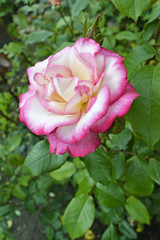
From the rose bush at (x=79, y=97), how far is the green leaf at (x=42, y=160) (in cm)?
13

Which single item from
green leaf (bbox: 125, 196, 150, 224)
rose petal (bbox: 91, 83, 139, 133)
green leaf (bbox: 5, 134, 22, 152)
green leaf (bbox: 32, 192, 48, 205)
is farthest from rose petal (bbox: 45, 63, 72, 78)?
green leaf (bbox: 32, 192, 48, 205)

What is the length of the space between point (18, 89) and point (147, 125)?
3.63 feet

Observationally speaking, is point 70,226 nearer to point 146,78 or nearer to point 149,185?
point 149,185

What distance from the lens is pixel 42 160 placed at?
0.57 meters

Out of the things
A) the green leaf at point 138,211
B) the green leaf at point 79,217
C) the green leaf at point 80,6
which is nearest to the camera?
the green leaf at point 79,217

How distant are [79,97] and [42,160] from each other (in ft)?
0.80

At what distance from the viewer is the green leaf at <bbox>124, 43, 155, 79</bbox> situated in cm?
50

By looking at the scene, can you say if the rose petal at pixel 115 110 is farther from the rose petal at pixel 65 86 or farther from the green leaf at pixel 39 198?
the green leaf at pixel 39 198

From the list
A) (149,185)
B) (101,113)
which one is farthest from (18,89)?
(101,113)

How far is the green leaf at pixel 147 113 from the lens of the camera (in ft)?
1.38

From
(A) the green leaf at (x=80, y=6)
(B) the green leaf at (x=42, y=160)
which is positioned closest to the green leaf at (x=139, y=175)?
(B) the green leaf at (x=42, y=160)

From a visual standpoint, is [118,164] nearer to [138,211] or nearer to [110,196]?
[110,196]

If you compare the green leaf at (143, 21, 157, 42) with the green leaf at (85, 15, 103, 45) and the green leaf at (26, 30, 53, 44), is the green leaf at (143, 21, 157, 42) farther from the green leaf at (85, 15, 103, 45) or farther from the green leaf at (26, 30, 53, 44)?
the green leaf at (26, 30, 53, 44)

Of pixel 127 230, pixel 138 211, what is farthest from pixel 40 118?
pixel 127 230
